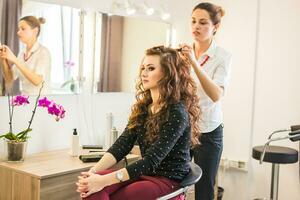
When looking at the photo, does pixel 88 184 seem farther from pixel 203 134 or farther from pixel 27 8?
pixel 27 8

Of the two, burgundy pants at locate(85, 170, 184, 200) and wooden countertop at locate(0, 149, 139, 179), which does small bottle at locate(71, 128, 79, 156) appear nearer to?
wooden countertop at locate(0, 149, 139, 179)

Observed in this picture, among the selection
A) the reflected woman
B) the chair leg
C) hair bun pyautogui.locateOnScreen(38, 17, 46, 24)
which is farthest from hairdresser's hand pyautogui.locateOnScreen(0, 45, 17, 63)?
the chair leg

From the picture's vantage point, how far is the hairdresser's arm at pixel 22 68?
240 cm

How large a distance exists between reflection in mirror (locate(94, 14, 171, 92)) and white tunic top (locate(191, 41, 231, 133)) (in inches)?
39.2

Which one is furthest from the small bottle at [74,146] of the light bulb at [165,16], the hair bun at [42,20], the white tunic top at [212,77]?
the light bulb at [165,16]

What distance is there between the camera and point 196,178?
1.63m

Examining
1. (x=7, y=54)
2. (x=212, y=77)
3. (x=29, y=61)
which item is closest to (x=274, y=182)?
(x=212, y=77)

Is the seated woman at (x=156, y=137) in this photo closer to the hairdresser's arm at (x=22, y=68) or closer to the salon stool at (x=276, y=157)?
the hairdresser's arm at (x=22, y=68)

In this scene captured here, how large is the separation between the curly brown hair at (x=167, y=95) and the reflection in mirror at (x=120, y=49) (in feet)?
3.98

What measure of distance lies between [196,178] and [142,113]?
1.22 ft

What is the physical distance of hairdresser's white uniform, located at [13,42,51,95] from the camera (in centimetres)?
249

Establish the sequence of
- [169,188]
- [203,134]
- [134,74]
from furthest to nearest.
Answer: [134,74]
[203,134]
[169,188]

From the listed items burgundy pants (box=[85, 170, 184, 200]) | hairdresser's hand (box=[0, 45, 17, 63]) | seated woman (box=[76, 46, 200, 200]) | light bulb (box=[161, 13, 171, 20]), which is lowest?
burgundy pants (box=[85, 170, 184, 200])

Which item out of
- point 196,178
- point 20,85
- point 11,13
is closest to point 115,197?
point 196,178
